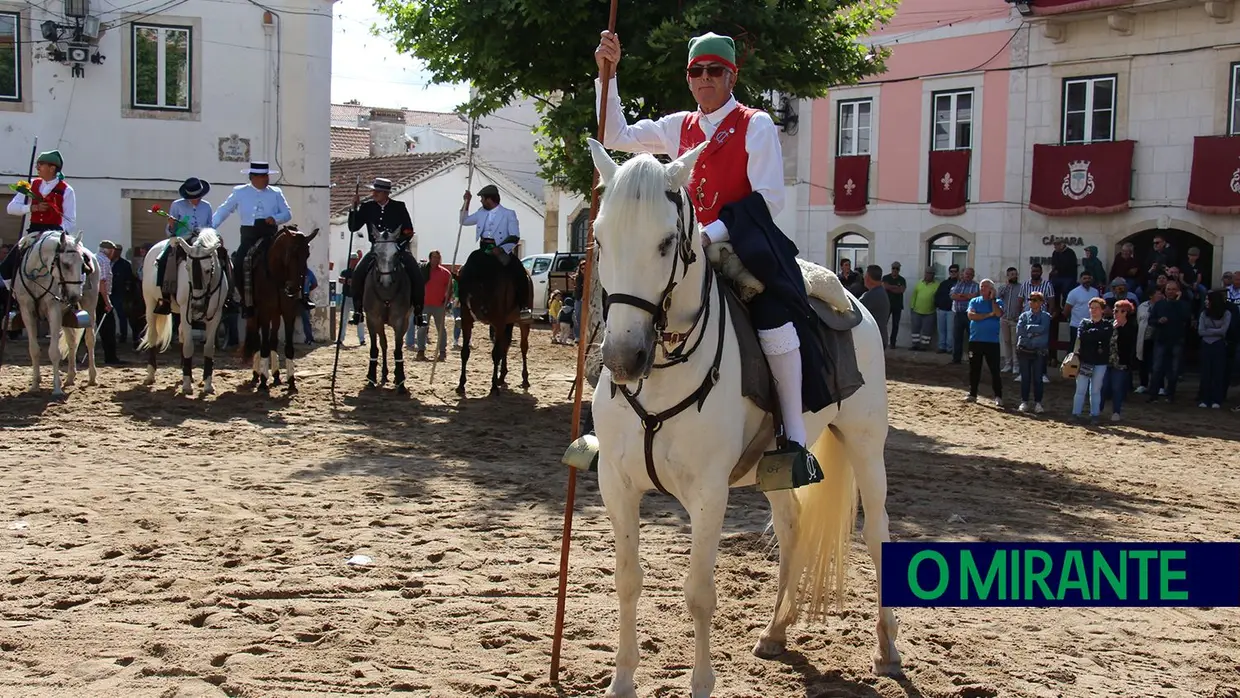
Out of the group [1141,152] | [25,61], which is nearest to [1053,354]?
[1141,152]

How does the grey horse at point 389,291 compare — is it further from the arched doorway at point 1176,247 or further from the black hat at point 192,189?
the arched doorway at point 1176,247

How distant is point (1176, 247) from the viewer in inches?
876

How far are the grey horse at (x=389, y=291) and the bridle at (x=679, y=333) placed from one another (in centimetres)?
1014

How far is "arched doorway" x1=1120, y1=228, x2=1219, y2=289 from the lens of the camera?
21.7 meters

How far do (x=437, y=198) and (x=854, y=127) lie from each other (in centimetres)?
1859

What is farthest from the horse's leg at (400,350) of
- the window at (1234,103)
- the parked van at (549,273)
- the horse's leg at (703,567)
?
the window at (1234,103)

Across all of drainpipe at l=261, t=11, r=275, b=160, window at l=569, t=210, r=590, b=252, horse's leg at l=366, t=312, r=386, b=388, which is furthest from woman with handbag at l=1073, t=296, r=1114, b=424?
window at l=569, t=210, r=590, b=252

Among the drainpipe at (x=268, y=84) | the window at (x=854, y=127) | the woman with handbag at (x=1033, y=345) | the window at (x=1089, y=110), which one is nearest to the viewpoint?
the woman with handbag at (x=1033, y=345)

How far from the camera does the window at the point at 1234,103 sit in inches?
838

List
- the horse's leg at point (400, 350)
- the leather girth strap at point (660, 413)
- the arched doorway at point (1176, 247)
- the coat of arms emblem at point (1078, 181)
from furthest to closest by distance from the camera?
1. the coat of arms emblem at point (1078, 181)
2. the arched doorway at point (1176, 247)
3. the horse's leg at point (400, 350)
4. the leather girth strap at point (660, 413)

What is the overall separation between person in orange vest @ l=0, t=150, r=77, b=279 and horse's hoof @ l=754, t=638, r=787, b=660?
10.7 m

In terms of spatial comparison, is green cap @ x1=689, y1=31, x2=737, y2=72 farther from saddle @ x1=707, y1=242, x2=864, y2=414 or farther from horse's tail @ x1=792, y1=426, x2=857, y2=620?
horse's tail @ x1=792, y1=426, x2=857, y2=620

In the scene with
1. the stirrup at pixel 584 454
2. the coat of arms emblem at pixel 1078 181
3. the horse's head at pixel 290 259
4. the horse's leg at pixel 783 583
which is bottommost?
the horse's leg at pixel 783 583

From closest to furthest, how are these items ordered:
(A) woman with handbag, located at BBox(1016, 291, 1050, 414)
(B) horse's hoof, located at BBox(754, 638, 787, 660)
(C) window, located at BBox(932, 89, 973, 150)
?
1. (B) horse's hoof, located at BBox(754, 638, 787, 660)
2. (A) woman with handbag, located at BBox(1016, 291, 1050, 414)
3. (C) window, located at BBox(932, 89, 973, 150)
